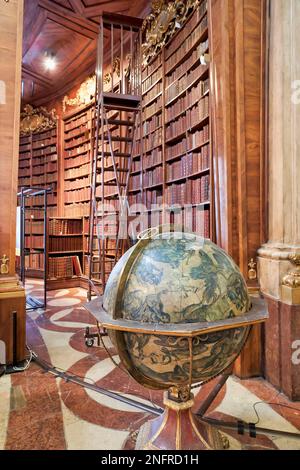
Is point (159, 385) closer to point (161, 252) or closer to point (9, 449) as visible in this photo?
point (161, 252)

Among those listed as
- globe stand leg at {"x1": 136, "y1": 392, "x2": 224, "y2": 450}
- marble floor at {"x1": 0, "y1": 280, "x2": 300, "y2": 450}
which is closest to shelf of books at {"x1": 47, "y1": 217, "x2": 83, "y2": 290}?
marble floor at {"x1": 0, "y1": 280, "x2": 300, "y2": 450}

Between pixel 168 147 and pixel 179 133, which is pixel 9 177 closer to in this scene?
pixel 179 133

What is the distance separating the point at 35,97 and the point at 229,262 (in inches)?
324

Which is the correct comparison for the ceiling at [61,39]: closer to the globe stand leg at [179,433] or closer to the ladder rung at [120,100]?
the ladder rung at [120,100]

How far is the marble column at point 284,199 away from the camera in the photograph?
204 centimetres

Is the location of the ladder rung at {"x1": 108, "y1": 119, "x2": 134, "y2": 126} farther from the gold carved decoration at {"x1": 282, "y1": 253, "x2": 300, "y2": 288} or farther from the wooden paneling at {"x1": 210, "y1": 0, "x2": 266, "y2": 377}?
the gold carved decoration at {"x1": 282, "y1": 253, "x2": 300, "y2": 288}

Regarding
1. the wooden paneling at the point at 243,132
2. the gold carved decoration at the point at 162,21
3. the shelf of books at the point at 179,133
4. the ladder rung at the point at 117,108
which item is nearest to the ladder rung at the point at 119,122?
the ladder rung at the point at 117,108

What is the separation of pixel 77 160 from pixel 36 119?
2.07 meters

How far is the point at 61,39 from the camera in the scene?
581 centimetres

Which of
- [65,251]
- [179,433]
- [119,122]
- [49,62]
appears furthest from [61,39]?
[179,433]

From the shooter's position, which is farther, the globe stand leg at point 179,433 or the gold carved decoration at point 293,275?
the gold carved decoration at point 293,275

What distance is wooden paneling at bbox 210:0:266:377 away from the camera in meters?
2.33
